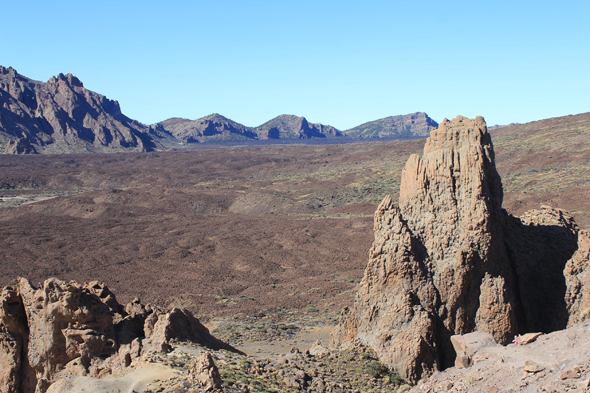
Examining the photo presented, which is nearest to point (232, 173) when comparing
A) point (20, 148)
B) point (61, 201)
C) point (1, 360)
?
point (61, 201)

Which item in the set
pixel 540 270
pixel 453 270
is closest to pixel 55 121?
pixel 453 270

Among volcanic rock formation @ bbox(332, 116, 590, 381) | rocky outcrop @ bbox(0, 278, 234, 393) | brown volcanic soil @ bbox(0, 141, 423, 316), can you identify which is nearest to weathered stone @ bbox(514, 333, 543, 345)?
volcanic rock formation @ bbox(332, 116, 590, 381)

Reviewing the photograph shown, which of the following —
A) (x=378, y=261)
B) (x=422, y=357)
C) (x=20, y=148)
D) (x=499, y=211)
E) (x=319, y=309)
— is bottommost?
(x=319, y=309)

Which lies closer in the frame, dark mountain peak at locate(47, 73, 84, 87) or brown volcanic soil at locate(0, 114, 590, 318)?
brown volcanic soil at locate(0, 114, 590, 318)

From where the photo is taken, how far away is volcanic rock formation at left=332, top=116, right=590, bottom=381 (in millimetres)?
11375

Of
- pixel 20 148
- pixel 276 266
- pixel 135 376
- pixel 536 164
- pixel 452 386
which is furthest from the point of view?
pixel 20 148

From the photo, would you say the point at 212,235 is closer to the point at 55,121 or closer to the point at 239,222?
the point at 239,222

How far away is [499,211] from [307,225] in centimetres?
3422

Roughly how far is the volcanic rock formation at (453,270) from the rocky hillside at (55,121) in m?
138

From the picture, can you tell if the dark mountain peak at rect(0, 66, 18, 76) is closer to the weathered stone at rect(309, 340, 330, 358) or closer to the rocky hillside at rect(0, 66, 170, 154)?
the rocky hillside at rect(0, 66, 170, 154)

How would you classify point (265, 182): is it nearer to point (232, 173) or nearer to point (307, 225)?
point (232, 173)

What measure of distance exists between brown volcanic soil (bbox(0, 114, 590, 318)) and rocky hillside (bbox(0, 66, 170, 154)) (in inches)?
2233

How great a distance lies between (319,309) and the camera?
76.6 ft

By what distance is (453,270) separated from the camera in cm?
1159
